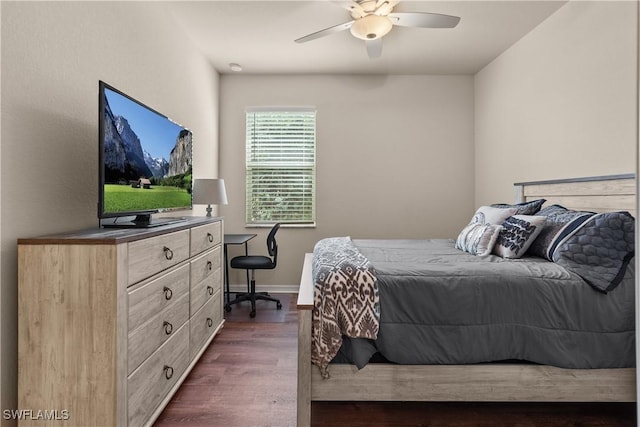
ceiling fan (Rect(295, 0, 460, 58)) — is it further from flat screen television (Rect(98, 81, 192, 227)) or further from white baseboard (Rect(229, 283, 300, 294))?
white baseboard (Rect(229, 283, 300, 294))

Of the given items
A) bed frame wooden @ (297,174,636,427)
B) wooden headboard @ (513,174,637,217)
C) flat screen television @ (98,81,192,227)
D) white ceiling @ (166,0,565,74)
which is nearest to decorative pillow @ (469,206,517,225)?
wooden headboard @ (513,174,637,217)

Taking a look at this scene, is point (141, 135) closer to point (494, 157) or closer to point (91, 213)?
point (91, 213)

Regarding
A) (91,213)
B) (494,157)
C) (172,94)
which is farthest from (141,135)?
(494,157)

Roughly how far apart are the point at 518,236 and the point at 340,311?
4.48ft

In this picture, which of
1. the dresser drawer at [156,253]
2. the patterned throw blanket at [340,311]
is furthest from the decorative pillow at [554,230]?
the dresser drawer at [156,253]

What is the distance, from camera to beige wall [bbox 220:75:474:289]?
4031 millimetres

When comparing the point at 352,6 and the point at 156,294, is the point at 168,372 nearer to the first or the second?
the point at 156,294

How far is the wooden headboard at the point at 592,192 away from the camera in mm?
2013

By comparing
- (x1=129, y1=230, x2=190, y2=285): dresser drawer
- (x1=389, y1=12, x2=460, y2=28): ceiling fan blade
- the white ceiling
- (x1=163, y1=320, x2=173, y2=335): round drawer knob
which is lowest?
(x1=163, y1=320, x2=173, y2=335): round drawer knob

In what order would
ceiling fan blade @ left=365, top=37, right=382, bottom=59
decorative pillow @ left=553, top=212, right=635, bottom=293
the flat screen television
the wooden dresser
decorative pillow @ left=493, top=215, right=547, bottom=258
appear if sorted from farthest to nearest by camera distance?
ceiling fan blade @ left=365, top=37, right=382, bottom=59, decorative pillow @ left=493, top=215, right=547, bottom=258, decorative pillow @ left=553, top=212, right=635, bottom=293, the flat screen television, the wooden dresser

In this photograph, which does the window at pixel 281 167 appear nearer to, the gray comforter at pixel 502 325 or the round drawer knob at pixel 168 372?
the round drawer knob at pixel 168 372

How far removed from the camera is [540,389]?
161 centimetres

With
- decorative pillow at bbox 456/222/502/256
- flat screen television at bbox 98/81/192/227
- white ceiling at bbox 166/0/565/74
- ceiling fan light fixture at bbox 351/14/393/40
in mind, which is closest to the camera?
flat screen television at bbox 98/81/192/227

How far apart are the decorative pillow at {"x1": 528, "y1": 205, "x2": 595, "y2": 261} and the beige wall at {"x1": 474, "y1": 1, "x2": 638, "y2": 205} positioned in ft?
1.48
